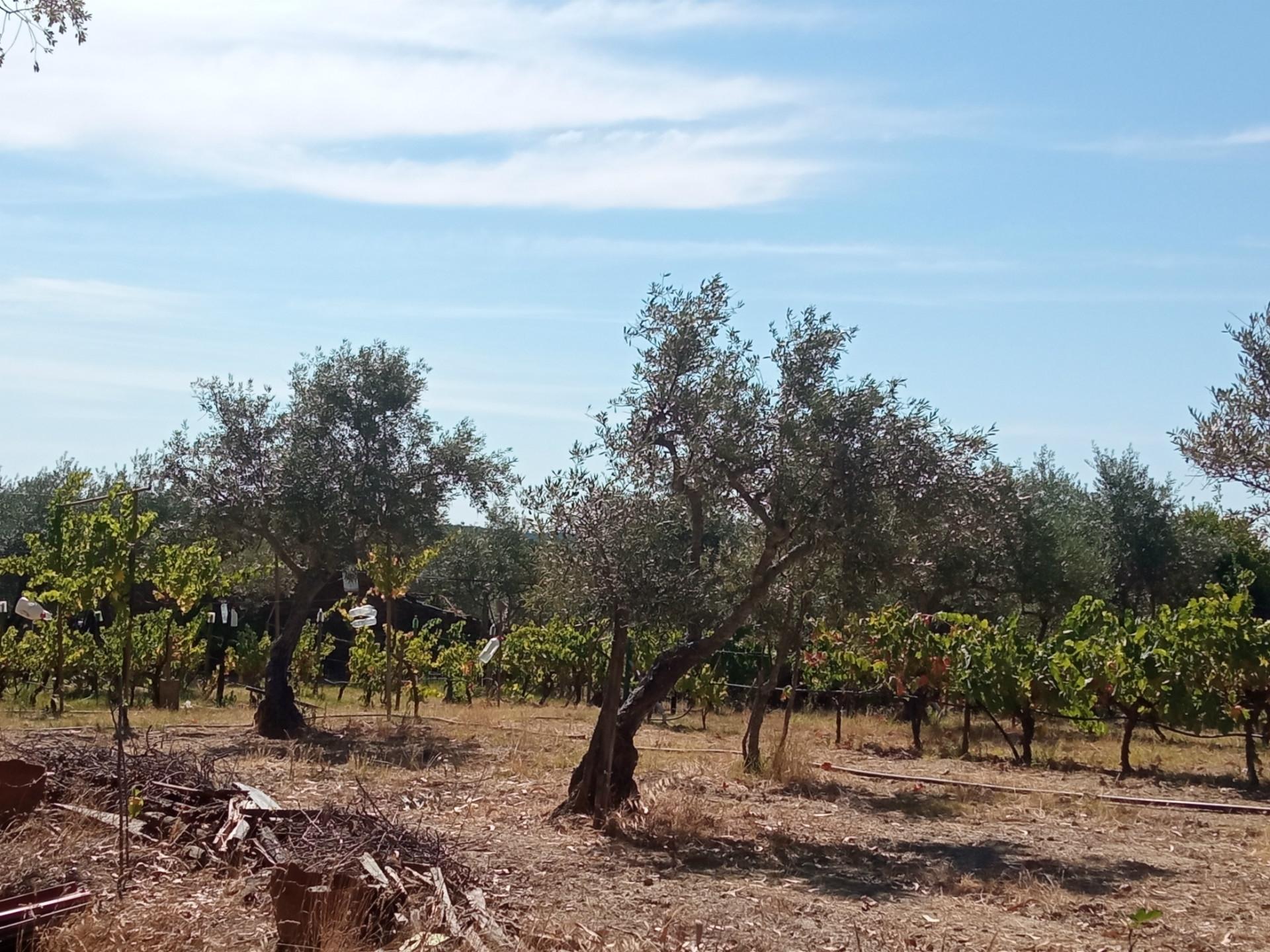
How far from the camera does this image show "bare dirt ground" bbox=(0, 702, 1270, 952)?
728 cm

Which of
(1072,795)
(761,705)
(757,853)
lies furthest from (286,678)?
(1072,795)

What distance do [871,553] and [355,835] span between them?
15.8 ft

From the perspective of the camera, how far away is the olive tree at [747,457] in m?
10.0

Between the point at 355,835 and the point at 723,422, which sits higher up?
the point at 723,422

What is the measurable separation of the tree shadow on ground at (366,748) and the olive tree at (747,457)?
436 cm

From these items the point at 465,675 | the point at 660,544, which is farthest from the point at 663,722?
the point at 660,544

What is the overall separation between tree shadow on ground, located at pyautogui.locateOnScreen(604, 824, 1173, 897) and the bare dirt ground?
0.03m

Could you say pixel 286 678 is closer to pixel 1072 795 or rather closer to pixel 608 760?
pixel 608 760

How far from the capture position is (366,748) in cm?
1573

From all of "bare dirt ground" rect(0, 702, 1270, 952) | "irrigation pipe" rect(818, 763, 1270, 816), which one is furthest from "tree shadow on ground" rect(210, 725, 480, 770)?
"irrigation pipe" rect(818, 763, 1270, 816)

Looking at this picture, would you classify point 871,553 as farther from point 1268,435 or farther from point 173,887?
point 173,887

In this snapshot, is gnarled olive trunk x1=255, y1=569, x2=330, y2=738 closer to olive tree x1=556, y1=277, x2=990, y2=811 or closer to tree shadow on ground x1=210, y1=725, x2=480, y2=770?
tree shadow on ground x1=210, y1=725, x2=480, y2=770

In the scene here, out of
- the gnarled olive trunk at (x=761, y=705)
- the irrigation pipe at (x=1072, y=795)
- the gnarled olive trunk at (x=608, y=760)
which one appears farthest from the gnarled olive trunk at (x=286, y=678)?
the irrigation pipe at (x=1072, y=795)

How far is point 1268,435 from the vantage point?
9.36 metres
